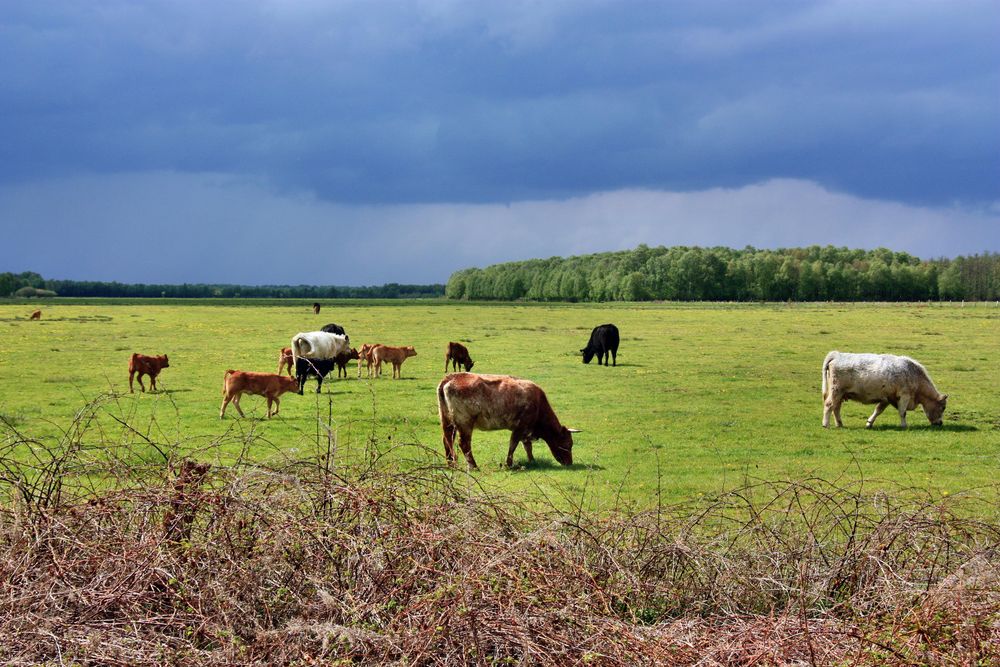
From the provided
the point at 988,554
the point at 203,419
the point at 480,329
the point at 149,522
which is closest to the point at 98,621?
the point at 149,522

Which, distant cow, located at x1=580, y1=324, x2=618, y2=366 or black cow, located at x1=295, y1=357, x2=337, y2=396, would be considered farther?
distant cow, located at x1=580, y1=324, x2=618, y2=366

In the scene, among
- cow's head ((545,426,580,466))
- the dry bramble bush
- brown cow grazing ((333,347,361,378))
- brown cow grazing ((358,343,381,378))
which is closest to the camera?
the dry bramble bush

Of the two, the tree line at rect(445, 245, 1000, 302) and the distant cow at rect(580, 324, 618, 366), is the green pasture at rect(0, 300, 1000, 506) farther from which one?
the tree line at rect(445, 245, 1000, 302)

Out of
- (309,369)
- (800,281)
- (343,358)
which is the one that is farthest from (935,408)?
(800,281)

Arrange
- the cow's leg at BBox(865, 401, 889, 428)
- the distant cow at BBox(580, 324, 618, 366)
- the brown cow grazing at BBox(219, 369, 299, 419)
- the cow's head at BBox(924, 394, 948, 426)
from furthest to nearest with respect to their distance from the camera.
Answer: the distant cow at BBox(580, 324, 618, 366), the brown cow grazing at BBox(219, 369, 299, 419), the cow's head at BBox(924, 394, 948, 426), the cow's leg at BBox(865, 401, 889, 428)

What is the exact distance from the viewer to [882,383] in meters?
18.4

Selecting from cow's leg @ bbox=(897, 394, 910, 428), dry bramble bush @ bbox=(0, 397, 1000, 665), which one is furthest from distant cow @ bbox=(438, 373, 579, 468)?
cow's leg @ bbox=(897, 394, 910, 428)

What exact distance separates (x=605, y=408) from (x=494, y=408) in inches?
345

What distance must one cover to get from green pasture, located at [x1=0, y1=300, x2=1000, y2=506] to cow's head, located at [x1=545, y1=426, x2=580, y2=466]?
299 millimetres

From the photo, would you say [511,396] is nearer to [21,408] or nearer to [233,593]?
[233,593]

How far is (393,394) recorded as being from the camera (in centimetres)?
2444

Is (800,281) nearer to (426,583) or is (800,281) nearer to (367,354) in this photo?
(367,354)

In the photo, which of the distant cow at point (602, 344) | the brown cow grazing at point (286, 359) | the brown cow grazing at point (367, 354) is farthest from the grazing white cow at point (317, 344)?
the distant cow at point (602, 344)

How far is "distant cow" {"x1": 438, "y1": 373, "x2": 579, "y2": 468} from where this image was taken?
13.7 metres
